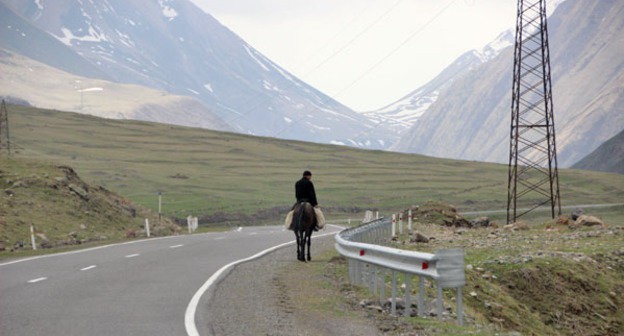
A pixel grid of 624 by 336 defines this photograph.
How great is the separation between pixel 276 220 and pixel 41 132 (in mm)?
83470

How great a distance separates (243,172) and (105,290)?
115400mm

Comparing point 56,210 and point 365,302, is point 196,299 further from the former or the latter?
point 56,210

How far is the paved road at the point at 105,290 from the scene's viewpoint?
1293 cm

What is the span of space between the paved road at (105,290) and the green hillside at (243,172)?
159ft

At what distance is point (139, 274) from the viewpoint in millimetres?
20562

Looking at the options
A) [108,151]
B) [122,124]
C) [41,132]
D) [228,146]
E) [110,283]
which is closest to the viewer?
[110,283]

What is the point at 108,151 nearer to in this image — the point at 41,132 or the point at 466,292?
the point at 41,132

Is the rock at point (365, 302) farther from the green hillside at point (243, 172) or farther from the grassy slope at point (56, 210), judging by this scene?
the green hillside at point (243, 172)

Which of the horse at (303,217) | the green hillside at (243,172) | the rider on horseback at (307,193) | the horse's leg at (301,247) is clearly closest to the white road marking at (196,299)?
the horse's leg at (301,247)

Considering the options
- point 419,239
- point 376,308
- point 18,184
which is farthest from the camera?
point 18,184

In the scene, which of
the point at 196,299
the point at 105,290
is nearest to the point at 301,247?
the point at 105,290

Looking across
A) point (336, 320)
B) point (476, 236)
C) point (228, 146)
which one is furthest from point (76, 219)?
point (228, 146)

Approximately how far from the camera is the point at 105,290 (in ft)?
56.7

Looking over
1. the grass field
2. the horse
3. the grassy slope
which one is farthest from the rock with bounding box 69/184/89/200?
the horse
